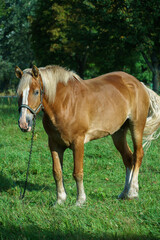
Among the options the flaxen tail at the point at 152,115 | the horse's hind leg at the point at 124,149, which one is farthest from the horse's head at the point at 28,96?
the flaxen tail at the point at 152,115

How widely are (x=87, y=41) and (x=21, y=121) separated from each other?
16.4m

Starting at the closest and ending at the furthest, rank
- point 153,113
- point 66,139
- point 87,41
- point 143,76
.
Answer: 1. point 66,139
2. point 153,113
3. point 87,41
4. point 143,76

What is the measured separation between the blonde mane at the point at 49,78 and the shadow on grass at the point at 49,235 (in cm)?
169

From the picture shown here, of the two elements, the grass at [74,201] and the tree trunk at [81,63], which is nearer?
the grass at [74,201]

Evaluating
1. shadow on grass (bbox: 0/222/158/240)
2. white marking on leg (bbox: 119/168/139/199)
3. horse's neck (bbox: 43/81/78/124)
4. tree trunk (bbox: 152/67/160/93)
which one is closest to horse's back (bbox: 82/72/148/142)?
horse's neck (bbox: 43/81/78/124)

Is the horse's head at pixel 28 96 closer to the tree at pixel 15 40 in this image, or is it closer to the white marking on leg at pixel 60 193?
the white marking on leg at pixel 60 193

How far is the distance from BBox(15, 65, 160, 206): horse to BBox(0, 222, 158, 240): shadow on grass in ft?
3.57

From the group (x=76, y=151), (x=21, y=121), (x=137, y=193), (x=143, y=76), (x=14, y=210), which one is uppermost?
(x=21, y=121)

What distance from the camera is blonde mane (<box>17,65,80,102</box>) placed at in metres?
4.22

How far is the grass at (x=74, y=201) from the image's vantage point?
3.52 m

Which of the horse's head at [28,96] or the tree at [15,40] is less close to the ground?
the horse's head at [28,96]

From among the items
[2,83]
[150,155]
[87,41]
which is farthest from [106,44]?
[2,83]

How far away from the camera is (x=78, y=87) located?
489 cm

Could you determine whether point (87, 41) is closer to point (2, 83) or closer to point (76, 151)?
point (76, 151)
